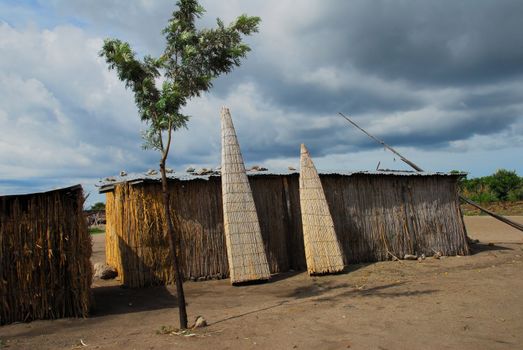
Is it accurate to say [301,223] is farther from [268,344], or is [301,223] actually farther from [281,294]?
[268,344]

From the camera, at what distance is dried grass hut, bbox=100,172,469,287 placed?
9.69 meters

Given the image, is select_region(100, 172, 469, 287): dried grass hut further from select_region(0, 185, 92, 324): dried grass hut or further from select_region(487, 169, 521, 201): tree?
select_region(487, 169, 521, 201): tree

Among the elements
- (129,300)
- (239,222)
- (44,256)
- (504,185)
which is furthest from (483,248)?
(504,185)

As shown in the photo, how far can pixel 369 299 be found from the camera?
754 cm

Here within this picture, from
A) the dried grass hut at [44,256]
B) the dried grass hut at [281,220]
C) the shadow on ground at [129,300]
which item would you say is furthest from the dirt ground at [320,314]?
the dried grass hut at [281,220]

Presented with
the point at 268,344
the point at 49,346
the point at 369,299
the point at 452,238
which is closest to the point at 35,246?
the point at 49,346

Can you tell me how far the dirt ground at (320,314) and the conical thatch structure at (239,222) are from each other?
380 millimetres

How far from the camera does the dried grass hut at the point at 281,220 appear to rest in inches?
381

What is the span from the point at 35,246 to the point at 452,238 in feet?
33.1

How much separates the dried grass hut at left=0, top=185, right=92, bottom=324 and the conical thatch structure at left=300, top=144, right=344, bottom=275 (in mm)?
4780

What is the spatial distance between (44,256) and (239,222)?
3897 mm

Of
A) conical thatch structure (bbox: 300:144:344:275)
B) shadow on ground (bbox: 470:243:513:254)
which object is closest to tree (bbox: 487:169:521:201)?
shadow on ground (bbox: 470:243:513:254)

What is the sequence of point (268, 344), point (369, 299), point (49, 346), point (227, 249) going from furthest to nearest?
1. point (227, 249)
2. point (369, 299)
3. point (49, 346)
4. point (268, 344)

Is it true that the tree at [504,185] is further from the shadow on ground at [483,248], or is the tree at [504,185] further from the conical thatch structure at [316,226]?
the conical thatch structure at [316,226]
